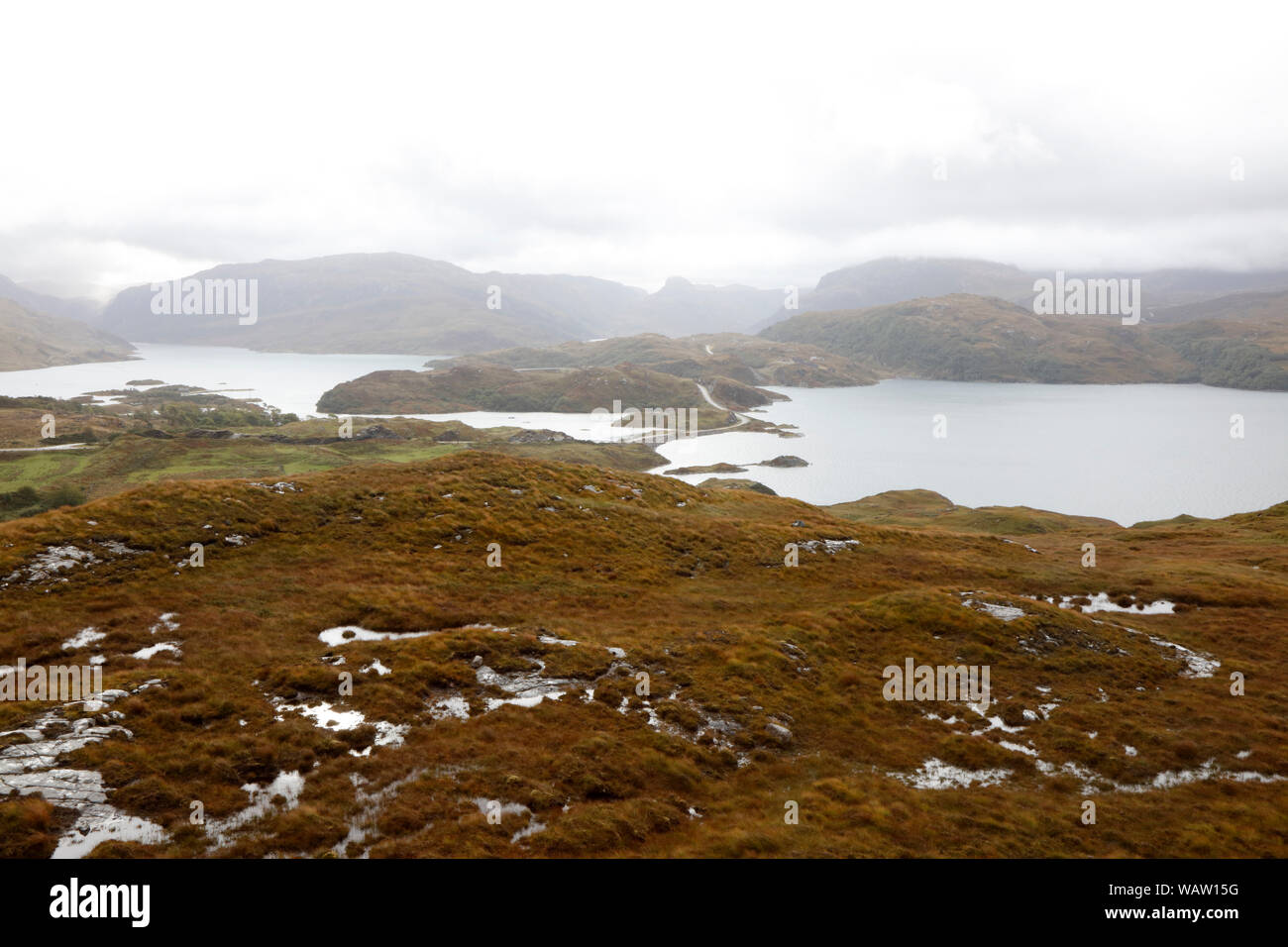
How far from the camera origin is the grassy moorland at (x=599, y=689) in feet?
60.4

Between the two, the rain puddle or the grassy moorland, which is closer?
the rain puddle

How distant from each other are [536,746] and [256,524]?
28267mm

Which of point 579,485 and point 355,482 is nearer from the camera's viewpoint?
point 355,482

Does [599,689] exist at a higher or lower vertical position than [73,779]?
lower

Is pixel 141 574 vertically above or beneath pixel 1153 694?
above

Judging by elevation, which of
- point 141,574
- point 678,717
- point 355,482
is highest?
point 355,482

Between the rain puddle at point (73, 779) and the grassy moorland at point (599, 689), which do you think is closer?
the rain puddle at point (73, 779)

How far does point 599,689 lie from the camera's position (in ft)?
88.1

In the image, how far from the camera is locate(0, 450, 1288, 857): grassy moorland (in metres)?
18.4

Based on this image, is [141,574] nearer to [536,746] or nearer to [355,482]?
[355,482]

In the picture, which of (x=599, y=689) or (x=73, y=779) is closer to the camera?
(x=73, y=779)

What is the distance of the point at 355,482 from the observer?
49.9m
